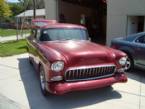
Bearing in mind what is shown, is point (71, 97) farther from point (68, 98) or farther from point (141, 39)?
point (141, 39)

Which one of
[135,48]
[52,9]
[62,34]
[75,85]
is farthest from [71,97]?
[52,9]

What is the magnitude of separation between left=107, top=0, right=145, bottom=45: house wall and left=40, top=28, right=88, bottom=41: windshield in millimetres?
4946

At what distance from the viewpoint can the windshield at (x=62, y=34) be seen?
281 inches

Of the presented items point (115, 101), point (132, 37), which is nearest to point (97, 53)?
point (115, 101)

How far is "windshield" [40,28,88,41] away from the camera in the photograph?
7.13 m

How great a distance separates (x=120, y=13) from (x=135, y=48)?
15.4 ft

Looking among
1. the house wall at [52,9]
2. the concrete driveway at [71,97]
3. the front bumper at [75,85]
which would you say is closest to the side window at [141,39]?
the concrete driveway at [71,97]

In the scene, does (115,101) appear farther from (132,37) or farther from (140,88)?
(132,37)

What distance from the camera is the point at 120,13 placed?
12242 mm

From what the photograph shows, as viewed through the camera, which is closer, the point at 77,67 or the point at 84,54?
the point at 77,67

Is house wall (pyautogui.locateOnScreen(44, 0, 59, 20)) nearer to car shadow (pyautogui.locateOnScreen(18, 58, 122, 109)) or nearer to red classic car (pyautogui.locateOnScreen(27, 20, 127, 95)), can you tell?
car shadow (pyautogui.locateOnScreen(18, 58, 122, 109))

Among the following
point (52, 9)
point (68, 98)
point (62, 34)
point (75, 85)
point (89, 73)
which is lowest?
point (68, 98)

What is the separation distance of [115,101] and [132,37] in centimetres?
313

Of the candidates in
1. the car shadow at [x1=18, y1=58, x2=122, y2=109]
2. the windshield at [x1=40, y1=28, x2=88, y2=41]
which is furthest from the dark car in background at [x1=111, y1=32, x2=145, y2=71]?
the car shadow at [x1=18, y1=58, x2=122, y2=109]
